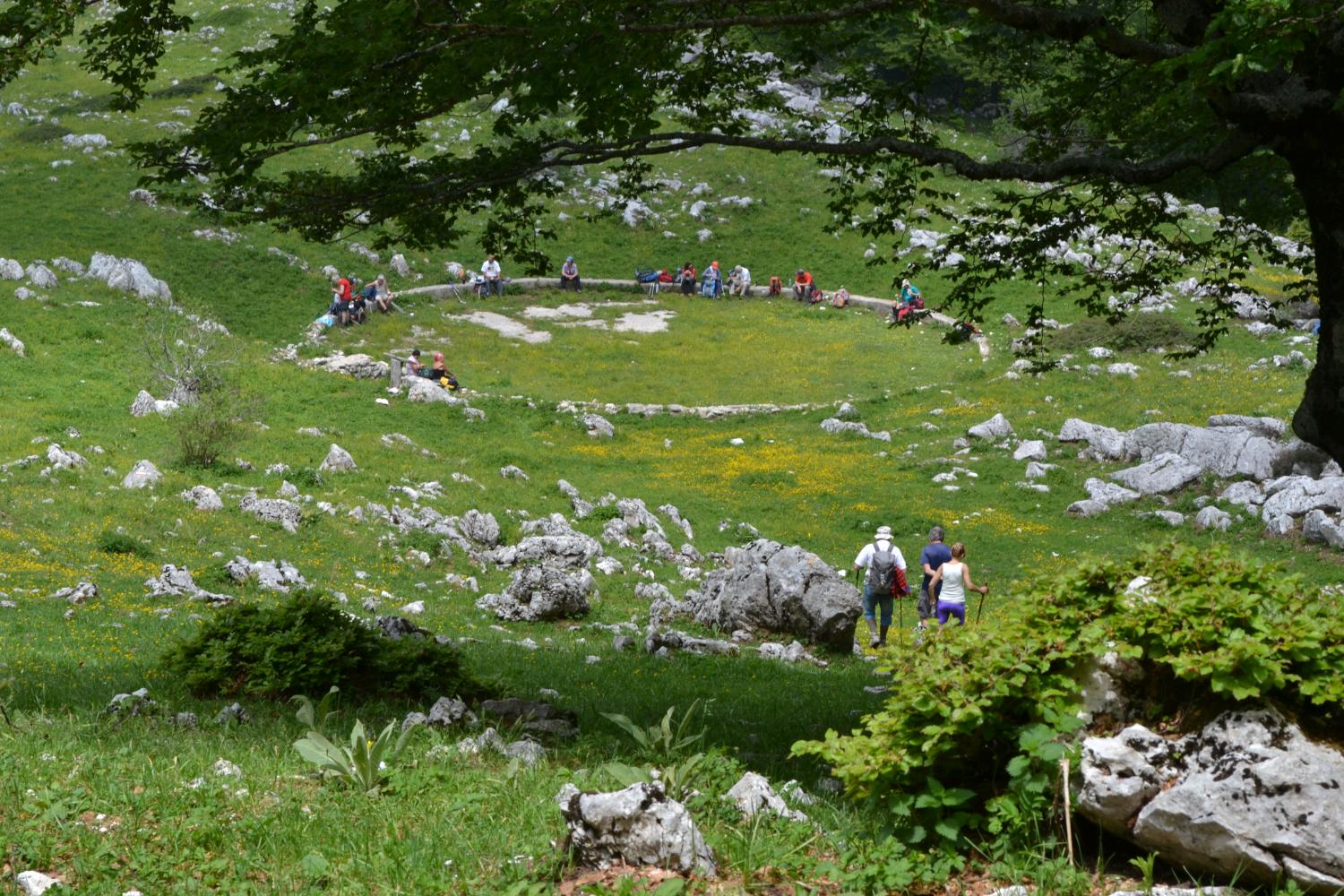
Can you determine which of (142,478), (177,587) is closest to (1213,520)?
(177,587)

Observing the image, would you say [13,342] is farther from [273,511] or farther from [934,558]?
[934,558]

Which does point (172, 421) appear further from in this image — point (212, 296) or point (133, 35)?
point (212, 296)

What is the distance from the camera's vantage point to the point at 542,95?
8477 millimetres

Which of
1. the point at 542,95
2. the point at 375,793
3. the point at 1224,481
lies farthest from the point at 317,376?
the point at 375,793

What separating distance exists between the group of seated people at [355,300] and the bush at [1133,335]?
2188 cm

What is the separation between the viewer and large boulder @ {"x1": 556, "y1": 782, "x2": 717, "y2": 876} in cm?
490

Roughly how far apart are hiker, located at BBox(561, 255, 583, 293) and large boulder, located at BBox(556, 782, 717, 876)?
41920mm

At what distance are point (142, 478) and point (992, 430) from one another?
19.0 metres

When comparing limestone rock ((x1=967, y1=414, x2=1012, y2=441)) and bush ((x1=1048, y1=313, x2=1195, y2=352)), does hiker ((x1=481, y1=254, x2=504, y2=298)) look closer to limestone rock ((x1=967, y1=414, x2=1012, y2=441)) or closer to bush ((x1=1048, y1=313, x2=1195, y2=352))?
bush ((x1=1048, y1=313, x2=1195, y2=352))

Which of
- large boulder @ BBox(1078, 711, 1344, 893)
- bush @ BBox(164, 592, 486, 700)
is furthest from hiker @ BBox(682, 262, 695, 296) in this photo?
large boulder @ BBox(1078, 711, 1344, 893)

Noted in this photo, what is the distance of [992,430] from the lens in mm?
29203

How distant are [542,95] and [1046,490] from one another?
1974 cm

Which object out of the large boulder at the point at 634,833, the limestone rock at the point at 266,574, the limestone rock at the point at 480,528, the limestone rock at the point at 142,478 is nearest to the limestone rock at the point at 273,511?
the limestone rock at the point at 142,478

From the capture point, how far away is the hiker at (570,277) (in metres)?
46.1
